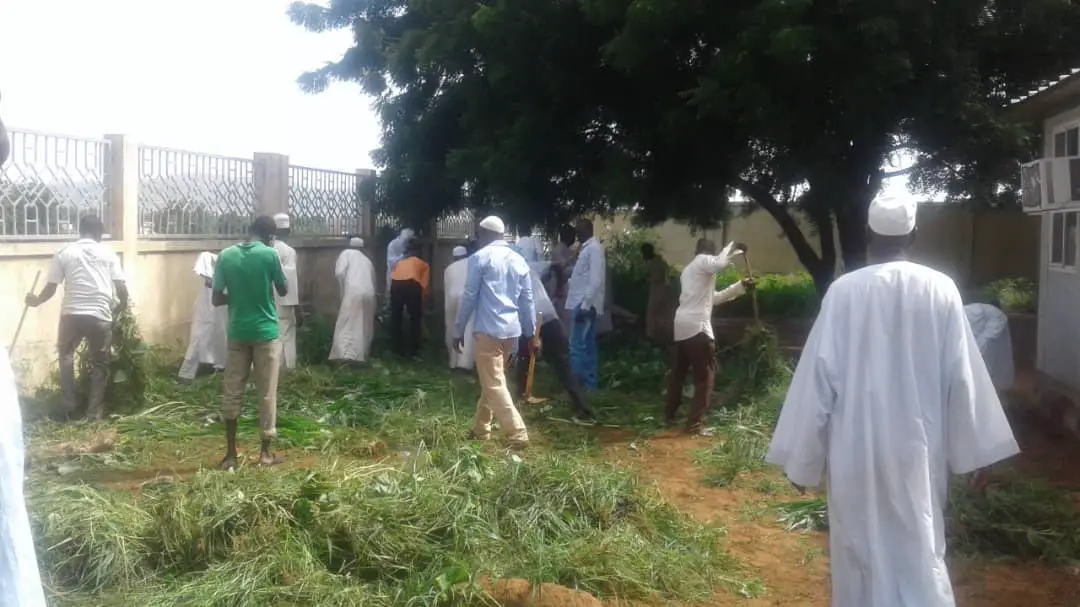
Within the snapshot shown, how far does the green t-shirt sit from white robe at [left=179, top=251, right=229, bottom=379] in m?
3.83

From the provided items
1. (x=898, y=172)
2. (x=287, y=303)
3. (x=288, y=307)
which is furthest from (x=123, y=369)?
(x=898, y=172)

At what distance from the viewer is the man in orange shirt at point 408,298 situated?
13.3m

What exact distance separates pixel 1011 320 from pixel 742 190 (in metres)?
4.34

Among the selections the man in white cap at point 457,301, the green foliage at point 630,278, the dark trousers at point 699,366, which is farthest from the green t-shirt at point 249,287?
the green foliage at point 630,278

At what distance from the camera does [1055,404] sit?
9211 mm

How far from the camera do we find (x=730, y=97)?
1017cm

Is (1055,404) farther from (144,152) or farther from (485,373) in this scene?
(144,152)

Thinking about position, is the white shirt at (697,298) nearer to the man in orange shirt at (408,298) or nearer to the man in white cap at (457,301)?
the man in white cap at (457,301)

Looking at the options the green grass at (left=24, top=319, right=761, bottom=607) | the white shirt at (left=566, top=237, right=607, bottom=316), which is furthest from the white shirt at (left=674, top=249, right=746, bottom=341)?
the green grass at (left=24, top=319, right=761, bottom=607)

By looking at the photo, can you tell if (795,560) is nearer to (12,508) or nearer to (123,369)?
(12,508)

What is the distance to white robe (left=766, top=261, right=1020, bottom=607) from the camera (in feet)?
12.0

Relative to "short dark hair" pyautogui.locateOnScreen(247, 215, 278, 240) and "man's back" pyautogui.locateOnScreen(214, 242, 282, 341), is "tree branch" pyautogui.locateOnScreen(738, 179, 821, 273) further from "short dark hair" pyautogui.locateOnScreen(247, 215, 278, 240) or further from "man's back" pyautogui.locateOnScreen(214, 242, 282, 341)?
"man's back" pyautogui.locateOnScreen(214, 242, 282, 341)

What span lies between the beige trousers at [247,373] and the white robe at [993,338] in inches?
171

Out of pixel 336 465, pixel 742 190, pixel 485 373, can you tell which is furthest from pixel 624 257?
pixel 336 465
